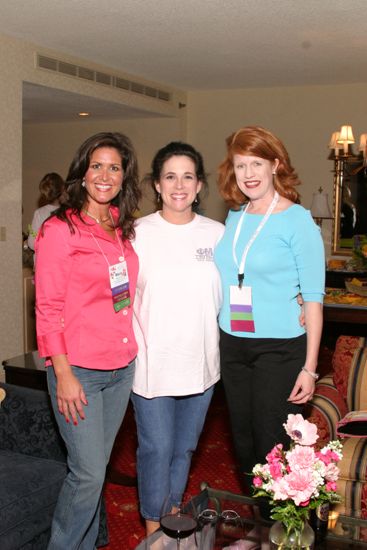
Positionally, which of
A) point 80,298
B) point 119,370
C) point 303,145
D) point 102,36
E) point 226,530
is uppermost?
point 102,36

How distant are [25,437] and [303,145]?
6.14 m

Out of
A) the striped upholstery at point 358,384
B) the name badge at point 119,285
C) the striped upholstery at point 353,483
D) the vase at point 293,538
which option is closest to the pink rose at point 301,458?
the vase at point 293,538

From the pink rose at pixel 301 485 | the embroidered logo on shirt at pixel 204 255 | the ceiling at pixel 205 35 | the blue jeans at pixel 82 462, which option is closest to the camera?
the pink rose at pixel 301 485

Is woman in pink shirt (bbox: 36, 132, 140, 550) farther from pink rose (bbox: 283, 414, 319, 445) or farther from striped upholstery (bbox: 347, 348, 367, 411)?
striped upholstery (bbox: 347, 348, 367, 411)

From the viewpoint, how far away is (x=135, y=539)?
9.66 feet

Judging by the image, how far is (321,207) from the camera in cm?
752

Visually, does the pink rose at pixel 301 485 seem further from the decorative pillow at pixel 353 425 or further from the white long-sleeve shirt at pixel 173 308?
the decorative pillow at pixel 353 425

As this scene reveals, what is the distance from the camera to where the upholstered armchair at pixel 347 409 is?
2.75 meters

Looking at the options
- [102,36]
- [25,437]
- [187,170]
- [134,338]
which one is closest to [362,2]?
[102,36]

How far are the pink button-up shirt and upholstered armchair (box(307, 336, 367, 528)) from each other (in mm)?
1134

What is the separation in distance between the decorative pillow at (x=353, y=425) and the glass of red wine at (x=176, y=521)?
131 centimetres

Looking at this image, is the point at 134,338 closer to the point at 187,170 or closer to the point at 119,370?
the point at 119,370

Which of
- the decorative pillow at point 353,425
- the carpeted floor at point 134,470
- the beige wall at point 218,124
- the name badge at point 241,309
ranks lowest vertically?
the carpeted floor at point 134,470

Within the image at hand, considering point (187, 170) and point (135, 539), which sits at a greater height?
point (187, 170)
